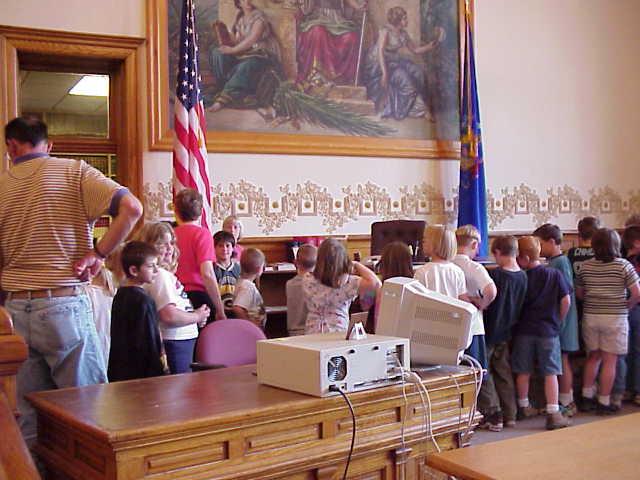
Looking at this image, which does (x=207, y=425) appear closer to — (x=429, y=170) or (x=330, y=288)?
(x=330, y=288)

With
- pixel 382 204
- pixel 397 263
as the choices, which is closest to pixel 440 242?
pixel 397 263

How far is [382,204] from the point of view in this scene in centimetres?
841

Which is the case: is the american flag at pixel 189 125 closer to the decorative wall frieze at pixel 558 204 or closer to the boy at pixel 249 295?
the boy at pixel 249 295

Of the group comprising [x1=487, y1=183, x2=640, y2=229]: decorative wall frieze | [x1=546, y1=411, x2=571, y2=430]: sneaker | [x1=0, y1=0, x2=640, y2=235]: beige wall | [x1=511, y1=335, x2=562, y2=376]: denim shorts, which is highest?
[x1=0, y1=0, x2=640, y2=235]: beige wall

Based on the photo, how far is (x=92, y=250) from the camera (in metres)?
3.37

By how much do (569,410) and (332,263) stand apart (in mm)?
2518

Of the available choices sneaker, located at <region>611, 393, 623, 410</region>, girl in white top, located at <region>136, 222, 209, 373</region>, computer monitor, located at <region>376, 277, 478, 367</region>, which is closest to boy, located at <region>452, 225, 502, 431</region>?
sneaker, located at <region>611, 393, 623, 410</region>

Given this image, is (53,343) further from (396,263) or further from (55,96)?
(55,96)

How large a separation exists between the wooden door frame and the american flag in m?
0.48

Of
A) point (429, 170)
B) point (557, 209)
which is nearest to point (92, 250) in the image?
point (429, 170)

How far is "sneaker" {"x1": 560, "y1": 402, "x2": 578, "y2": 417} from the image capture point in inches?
235

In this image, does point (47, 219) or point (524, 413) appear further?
point (524, 413)

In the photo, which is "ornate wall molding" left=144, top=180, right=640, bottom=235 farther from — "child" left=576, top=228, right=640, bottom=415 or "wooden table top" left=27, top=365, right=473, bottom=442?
"wooden table top" left=27, top=365, right=473, bottom=442

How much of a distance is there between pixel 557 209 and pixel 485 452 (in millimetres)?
7879
